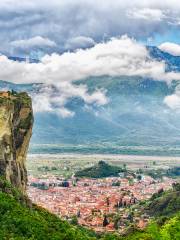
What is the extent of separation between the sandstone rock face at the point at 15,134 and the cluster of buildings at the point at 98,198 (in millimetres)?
24565

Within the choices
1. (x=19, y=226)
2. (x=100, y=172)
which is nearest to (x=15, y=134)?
(x=19, y=226)

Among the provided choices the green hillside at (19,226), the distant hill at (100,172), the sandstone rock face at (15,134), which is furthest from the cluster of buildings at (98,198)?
the green hillside at (19,226)

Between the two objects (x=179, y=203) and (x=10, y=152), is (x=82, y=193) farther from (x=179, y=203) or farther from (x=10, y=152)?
(x=10, y=152)

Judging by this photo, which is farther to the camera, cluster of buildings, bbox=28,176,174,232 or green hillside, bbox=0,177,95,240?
cluster of buildings, bbox=28,176,174,232

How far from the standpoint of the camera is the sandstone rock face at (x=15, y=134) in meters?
41.4

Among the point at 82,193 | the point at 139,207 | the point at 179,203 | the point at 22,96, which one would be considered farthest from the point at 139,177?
the point at 22,96

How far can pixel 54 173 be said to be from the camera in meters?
164

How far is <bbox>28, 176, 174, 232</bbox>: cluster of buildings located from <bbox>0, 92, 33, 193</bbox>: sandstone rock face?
24.6m

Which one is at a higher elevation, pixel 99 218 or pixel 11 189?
pixel 11 189

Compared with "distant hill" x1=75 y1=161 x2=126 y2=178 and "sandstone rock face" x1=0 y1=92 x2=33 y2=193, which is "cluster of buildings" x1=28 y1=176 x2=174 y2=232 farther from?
"sandstone rock face" x1=0 y1=92 x2=33 y2=193

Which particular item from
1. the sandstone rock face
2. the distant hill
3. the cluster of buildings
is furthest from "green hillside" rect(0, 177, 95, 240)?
the distant hill

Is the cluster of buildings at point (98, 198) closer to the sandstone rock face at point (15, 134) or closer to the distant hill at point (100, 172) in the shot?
the distant hill at point (100, 172)

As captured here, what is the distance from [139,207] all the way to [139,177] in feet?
166

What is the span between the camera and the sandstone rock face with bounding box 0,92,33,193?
1629 inches
